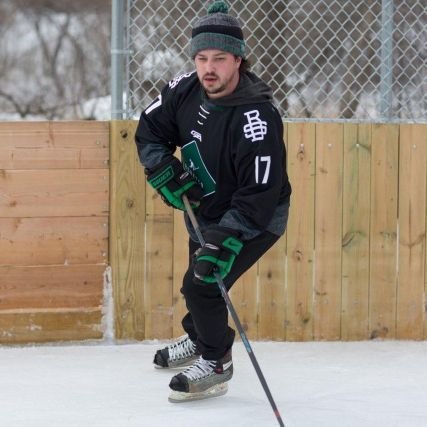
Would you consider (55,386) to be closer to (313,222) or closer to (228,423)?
(228,423)

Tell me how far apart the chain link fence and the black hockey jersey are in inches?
40.6

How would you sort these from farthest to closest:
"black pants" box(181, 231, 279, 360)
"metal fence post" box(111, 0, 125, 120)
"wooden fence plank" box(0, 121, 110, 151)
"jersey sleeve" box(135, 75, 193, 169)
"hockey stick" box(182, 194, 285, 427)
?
"metal fence post" box(111, 0, 125, 120)
"wooden fence plank" box(0, 121, 110, 151)
"jersey sleeve" box(135, 75, 193, 169)
"black pants" box(181, 231, 279, 360)
"hockey stick" box(182, 194, 285, 427)

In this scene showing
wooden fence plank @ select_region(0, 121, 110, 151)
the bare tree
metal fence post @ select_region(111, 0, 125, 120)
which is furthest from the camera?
the bare tree

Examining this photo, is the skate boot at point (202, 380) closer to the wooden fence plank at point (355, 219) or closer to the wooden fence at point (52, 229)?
the wooden fence at point (52, 229)

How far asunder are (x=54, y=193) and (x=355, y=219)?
157 centimetres

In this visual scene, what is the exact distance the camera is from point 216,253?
3469mm

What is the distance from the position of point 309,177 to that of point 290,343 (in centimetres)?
88

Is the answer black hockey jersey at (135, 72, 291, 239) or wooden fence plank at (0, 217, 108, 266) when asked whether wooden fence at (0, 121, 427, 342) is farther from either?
black hockey jersey at (135, 72, 291, 239)

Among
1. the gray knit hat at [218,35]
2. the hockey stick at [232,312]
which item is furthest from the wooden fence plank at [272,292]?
the gray knit hat at [218,35]

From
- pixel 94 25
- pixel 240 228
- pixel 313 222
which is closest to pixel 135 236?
pixel 313 222

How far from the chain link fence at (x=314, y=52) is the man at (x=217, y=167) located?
111cm

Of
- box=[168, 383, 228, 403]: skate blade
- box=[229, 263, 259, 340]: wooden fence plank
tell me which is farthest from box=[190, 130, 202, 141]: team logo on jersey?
box=[229, 263, 259, 340]: wooden fence plank

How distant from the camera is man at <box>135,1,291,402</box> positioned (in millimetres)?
3553

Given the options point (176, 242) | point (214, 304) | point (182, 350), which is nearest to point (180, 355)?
point (182, 350)
